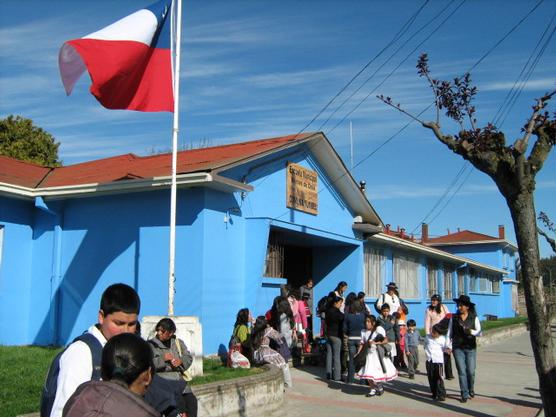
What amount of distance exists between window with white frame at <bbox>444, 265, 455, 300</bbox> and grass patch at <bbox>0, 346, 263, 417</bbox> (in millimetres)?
19124

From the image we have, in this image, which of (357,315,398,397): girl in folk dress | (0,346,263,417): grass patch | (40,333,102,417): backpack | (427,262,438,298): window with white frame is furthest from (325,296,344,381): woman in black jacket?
(427,262,438,298): window with white frame

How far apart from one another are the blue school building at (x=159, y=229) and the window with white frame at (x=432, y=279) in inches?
418

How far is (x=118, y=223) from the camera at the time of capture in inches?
480

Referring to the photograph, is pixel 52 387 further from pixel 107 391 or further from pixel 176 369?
pixel 176 369

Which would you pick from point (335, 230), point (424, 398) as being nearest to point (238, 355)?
point (424, 398)

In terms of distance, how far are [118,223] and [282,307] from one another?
12.1ft

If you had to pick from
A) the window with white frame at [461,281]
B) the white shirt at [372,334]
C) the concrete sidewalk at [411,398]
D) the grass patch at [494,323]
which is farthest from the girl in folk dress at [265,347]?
the window with white frame at [461,281]

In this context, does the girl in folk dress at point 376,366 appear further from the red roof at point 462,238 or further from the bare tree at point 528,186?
the red roof at point 462,238

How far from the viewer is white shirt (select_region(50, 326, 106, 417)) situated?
3.01 m

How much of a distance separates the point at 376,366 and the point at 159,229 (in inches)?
185

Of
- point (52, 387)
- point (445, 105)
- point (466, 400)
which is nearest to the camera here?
point (52, 387)

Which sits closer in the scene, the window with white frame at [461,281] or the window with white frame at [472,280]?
the window with white frame at [461,281]

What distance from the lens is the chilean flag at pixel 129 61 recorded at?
938 centimetres

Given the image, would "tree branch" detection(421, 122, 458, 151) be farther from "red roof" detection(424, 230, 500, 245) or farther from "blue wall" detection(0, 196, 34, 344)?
"red roof" detection(424, 230, 500, 245)
